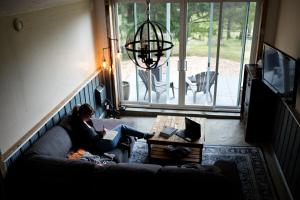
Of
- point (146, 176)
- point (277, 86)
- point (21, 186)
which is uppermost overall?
point (277, 86)

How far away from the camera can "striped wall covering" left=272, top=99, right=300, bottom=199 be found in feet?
11.2

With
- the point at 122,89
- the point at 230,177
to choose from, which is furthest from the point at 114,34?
the point at 230,177

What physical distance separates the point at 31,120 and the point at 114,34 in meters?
2.64

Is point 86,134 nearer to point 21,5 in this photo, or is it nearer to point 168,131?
point 168,131

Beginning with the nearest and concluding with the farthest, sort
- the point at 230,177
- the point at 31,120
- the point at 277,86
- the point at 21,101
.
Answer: the point at 230,177 → the point at 21,101 → the point at 31,120 → the point at 277,86

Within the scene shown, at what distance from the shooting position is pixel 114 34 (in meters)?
5.56

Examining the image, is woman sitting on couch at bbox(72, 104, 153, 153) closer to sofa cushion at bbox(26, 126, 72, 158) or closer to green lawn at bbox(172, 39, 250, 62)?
sofa cushion at bbox(26, 126, 72, 158)

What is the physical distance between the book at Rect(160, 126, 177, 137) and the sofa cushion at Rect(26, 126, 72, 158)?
1.29 m

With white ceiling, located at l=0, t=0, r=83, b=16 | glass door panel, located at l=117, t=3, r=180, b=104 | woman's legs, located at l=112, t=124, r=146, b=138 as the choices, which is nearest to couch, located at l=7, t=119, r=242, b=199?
woman's legs, located at l=112, t=124, r=146, b=138

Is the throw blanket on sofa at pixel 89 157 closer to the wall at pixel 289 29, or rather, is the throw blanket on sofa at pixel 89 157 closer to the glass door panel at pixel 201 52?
Answer: the wall at pixel 289 29

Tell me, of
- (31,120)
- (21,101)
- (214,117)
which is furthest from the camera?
(214,117)

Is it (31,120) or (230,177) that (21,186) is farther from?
(230,177)

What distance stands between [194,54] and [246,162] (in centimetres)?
222

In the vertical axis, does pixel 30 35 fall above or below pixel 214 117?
above
